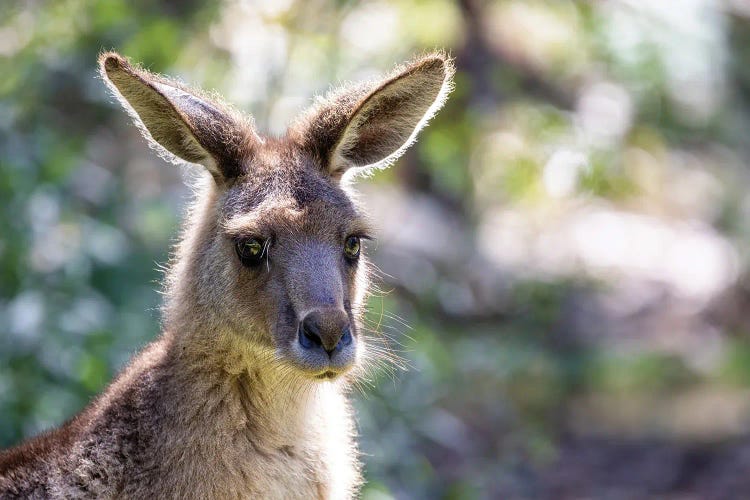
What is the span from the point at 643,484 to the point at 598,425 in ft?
4.24

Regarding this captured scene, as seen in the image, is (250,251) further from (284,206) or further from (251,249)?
(284,206)

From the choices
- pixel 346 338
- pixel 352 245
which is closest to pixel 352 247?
pixel 352 245

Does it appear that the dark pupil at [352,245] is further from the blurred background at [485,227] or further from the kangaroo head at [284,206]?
the blurred background at [485,227]

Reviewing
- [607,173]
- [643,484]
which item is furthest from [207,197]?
[643,484]

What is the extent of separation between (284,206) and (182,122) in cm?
54

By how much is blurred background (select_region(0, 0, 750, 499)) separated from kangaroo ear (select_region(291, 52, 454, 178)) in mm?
904

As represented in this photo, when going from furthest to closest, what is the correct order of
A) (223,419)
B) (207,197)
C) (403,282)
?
1. (403,282)
2. (207,197)
3. (223,419)

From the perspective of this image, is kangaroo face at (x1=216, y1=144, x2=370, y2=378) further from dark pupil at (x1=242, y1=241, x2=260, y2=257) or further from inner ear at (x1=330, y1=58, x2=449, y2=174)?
inner ear at (x1=330, y1=58, x2=449, y2=174)

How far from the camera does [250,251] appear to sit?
4727mm

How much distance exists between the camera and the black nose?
4.43 m

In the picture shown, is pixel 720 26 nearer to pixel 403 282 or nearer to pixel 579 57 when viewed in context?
pixel 579 57

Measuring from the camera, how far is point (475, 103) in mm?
11266

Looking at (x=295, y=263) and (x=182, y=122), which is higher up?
(x=182, y=122)

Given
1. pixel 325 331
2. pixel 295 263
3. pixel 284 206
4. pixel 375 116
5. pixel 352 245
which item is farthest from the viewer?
pixel 375 116
